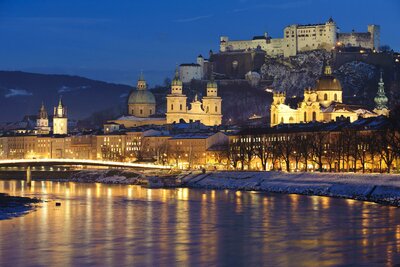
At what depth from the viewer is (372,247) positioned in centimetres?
3406

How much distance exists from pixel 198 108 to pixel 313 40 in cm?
1565

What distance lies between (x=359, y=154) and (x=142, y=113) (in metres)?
83.1

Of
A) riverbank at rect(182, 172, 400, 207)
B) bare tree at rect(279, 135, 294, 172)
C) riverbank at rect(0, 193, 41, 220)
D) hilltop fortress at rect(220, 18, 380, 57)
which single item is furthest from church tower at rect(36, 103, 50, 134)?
riverbank at rect(0, 193, 41, 220)

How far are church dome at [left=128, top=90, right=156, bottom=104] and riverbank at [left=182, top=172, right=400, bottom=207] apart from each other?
70.8 meters

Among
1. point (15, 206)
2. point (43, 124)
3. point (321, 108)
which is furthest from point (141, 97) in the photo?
point (15, 206)

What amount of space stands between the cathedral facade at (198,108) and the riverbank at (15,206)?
8380 centimetres

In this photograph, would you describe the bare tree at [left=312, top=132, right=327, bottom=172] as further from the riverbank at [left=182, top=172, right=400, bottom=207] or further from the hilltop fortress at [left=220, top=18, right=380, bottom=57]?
the hilltop fortress at [left=220, top=18, right=380, bottom=57]

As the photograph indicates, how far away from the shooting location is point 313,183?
62.5 meters

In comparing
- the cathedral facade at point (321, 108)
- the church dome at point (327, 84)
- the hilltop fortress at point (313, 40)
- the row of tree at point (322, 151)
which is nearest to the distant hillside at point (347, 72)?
the hilltop fortress at point (313, 40)

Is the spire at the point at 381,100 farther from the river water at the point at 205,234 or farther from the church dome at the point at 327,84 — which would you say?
the river water at the point at 205,234

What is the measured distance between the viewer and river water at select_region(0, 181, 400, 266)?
3194 centimetres

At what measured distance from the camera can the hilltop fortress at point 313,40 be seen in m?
137

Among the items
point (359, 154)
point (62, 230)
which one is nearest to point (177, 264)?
point (62, 230)

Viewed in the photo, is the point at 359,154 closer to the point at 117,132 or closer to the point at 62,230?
the point at 62,230
